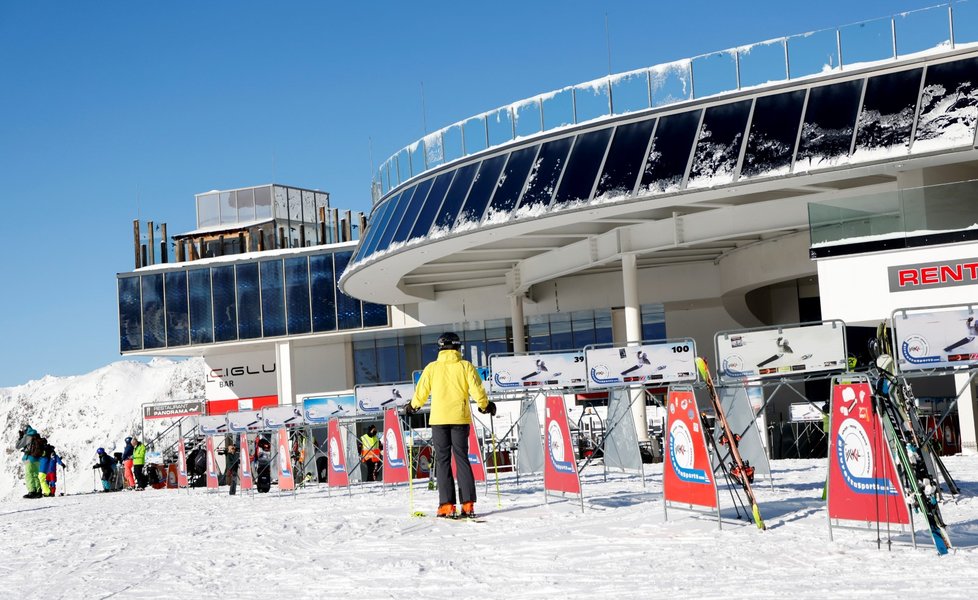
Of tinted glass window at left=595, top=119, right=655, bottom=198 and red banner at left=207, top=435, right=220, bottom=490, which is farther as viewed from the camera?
tinted glass window at left=595, top=119, right=655, bottom=198

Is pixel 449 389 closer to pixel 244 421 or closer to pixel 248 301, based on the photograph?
pixel 244 421

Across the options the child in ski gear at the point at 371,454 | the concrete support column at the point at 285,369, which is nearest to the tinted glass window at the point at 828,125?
the child in ski gear at the point at 371,454

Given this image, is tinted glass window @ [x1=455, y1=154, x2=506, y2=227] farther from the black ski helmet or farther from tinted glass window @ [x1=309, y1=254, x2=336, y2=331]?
tinted glass window @ [x1=309, y1=254, x2=336, y2=331]

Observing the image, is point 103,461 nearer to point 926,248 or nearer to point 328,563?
point 926,248

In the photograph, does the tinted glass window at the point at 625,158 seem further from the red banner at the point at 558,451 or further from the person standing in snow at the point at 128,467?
the person standing in snow at the point at 128,467

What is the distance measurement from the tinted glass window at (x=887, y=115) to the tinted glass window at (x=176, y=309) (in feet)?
111

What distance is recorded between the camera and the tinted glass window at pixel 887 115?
23.0m

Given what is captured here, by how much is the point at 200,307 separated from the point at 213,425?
22.7 meters

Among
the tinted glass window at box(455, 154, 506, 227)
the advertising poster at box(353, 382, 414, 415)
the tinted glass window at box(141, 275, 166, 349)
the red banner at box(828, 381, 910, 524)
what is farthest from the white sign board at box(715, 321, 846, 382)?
the tinted glass window at box(141, 275, 166, 349)

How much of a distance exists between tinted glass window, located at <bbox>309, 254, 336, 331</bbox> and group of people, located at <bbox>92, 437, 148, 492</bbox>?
15.3 meters

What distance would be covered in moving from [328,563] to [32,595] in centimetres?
207

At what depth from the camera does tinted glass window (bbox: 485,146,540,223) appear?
89.5 ft

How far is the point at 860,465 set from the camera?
28.5 ft

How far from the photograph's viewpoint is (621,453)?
1666cm
